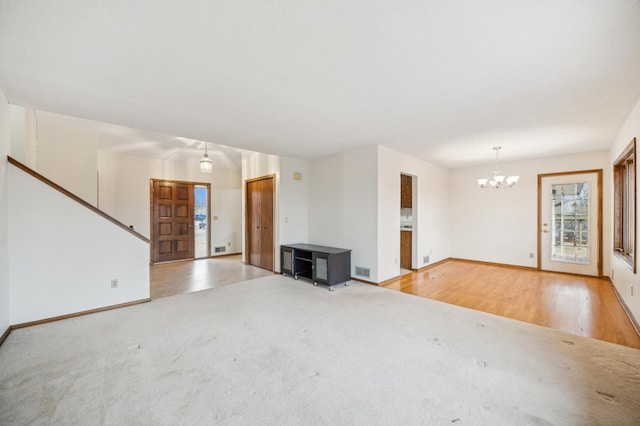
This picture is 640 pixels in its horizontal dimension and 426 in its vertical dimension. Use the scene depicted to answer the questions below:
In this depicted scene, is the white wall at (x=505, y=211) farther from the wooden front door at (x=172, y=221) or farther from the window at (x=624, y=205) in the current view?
the wooden front door at (x=172, y=221)

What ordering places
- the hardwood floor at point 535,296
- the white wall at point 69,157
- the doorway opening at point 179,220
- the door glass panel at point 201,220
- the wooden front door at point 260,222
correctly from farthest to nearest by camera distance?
the door glass panel at point 201,220
the doorway opening at point 179,220
the wooden front door at point 260,222
the white wall at point 69,157
the hardwood floor at point 535,296

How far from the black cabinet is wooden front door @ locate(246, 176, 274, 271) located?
2.06 ft

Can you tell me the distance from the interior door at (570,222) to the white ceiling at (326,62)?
2.25 m

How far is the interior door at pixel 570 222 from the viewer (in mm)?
5062

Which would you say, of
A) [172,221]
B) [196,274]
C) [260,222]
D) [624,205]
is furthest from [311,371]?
[172,221]

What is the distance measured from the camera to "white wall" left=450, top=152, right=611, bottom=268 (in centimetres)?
517

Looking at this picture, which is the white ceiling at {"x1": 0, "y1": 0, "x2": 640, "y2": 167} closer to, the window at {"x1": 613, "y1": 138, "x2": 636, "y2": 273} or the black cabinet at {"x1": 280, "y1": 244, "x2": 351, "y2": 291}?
the window at {"x1": 613, "y1": 138, "x2": 636, "y2": 273}

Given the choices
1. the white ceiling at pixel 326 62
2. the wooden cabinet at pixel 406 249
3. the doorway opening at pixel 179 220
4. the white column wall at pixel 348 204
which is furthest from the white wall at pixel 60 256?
the wooden cabinet at pixel 406 249

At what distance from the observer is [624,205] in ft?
12.8

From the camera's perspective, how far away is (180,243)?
6.91m

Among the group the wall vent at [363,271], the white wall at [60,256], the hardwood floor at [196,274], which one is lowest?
the hardwood floor at [196,274]

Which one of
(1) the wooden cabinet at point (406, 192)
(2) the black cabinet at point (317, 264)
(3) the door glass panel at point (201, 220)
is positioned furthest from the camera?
(3) the door glass panel at point (201, 220)

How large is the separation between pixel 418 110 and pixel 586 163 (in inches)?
183

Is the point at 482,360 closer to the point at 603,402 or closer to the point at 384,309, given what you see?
the point at 603,402
